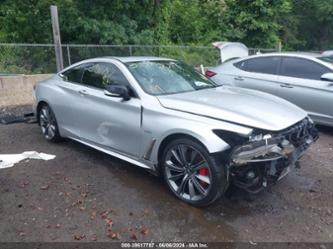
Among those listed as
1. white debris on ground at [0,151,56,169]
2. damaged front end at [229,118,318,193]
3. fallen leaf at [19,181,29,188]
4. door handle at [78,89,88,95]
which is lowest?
white debris on ground at [0,151,56,169]

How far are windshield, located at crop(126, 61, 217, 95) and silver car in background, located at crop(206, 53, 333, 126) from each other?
7.33 ft

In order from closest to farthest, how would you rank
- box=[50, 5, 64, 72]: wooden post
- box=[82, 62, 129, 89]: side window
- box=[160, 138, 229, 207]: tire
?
box=[160, 138, 229, 207]: tire
box=[82, 62, 129, 89]: side window
box=[50, 5, 64, 72]: wooden post

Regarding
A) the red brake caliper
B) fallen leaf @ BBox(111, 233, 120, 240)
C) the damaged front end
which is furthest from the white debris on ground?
the damaged front end

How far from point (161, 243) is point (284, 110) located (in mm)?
2085

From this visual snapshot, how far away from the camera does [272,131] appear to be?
3742 millimetres

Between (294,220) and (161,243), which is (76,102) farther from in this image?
(294,220)

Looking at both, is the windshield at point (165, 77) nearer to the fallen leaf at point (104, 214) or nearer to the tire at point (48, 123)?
the fallen leaf at point (104, 214)

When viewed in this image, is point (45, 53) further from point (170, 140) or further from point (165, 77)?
point (170, 140)

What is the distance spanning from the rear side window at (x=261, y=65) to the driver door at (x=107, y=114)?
3.53 metres

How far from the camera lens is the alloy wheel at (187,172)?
152 inches

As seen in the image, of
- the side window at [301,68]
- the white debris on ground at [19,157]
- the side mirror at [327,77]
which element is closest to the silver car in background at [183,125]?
the white debris on ground at [19,157]

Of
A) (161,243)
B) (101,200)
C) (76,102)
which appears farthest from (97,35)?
(161,243)

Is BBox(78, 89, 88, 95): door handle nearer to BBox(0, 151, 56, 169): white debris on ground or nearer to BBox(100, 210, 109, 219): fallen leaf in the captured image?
BBox(0, 151, 56, 169): white debris on ground

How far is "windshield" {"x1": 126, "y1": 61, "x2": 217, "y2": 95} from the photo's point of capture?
15.3ft
